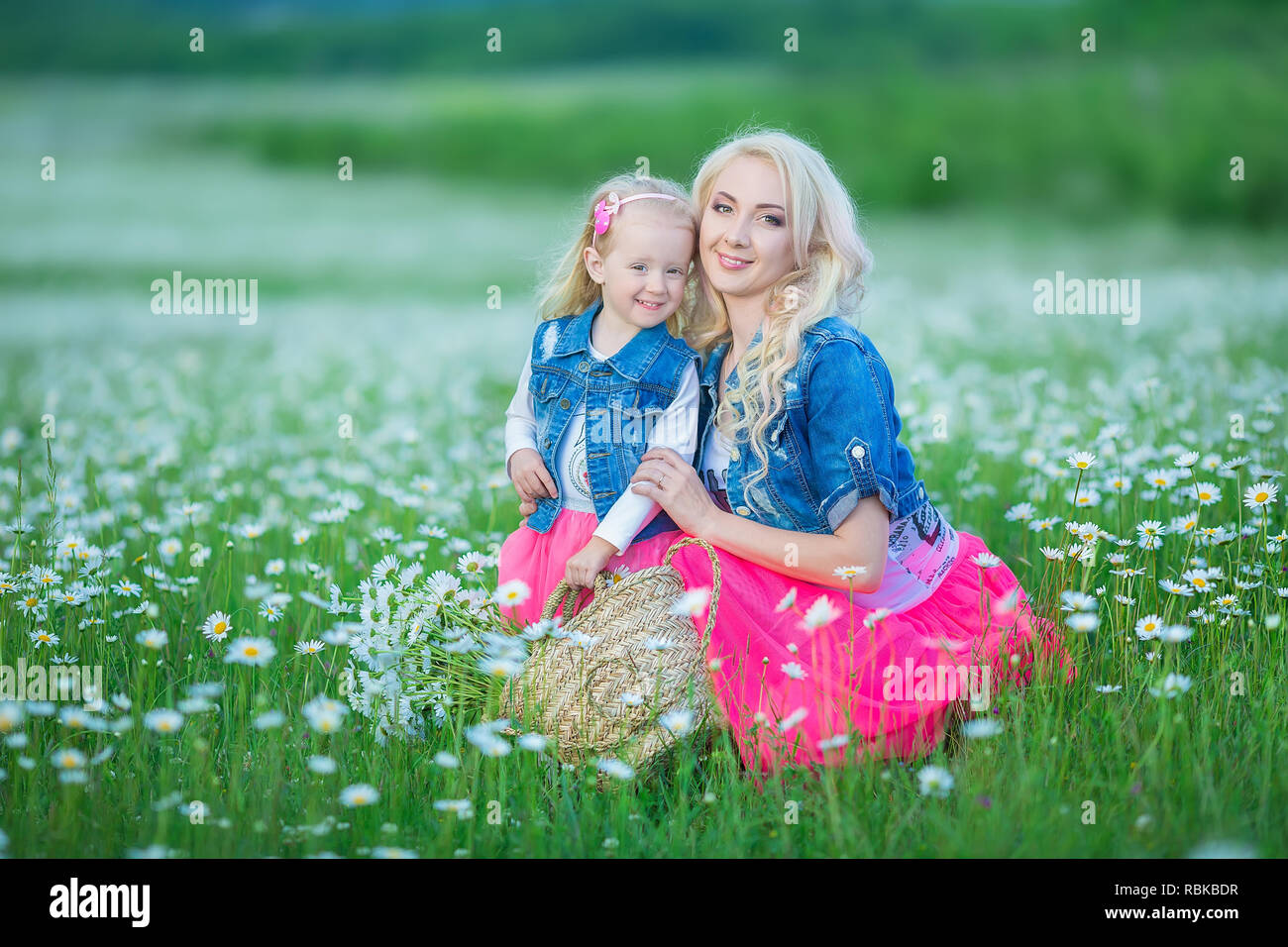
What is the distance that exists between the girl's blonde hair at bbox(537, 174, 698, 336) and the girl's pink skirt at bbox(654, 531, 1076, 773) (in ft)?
3.31

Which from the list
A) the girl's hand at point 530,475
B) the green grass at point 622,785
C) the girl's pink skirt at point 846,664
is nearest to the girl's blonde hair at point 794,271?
the girl's pink skirt at point 846,664

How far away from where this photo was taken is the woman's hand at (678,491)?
3627 millimetres

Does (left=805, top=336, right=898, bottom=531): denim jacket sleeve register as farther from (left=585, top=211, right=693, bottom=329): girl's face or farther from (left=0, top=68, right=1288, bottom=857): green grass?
(left=0, top=68, right=1288, bottom=857): green grass

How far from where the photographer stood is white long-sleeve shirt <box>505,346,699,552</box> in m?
3.67

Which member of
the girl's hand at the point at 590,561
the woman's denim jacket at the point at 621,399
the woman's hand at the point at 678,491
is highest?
the woman's denim jacket at the point at 621,399

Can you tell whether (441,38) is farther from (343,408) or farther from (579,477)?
(579,477)

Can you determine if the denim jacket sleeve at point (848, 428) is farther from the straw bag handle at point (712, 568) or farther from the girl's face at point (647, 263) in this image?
the girl's face at point (647, 263)

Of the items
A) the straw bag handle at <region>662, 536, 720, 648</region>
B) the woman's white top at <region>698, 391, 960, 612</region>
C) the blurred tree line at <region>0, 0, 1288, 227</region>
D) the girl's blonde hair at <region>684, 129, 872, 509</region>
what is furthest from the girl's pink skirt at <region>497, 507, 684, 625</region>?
the blurred tree line at <region>0, 0, 1288, 227</region>

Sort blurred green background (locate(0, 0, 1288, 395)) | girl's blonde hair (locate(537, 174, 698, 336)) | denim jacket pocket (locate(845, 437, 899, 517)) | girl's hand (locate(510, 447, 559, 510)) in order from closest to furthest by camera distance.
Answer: denim jacket pocket (locate(845, 437, 899, 517)), girl's blonde hair (locate(537, 174, 698, 336)), girl's hand (locate(510, 447, 559, 510)), blurred green background (locate(0, 0, 1288, 395))

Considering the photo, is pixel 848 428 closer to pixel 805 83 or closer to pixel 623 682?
pixel 623 682

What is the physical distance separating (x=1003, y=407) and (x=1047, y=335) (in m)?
2.70

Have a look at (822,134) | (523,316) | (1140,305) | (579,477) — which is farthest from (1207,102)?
(579,477)

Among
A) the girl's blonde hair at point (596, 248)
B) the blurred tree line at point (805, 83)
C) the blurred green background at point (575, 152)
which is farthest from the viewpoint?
the blurred tree line at point (805, 83)

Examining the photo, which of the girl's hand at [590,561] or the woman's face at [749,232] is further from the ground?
the woman's face at [749,232]
